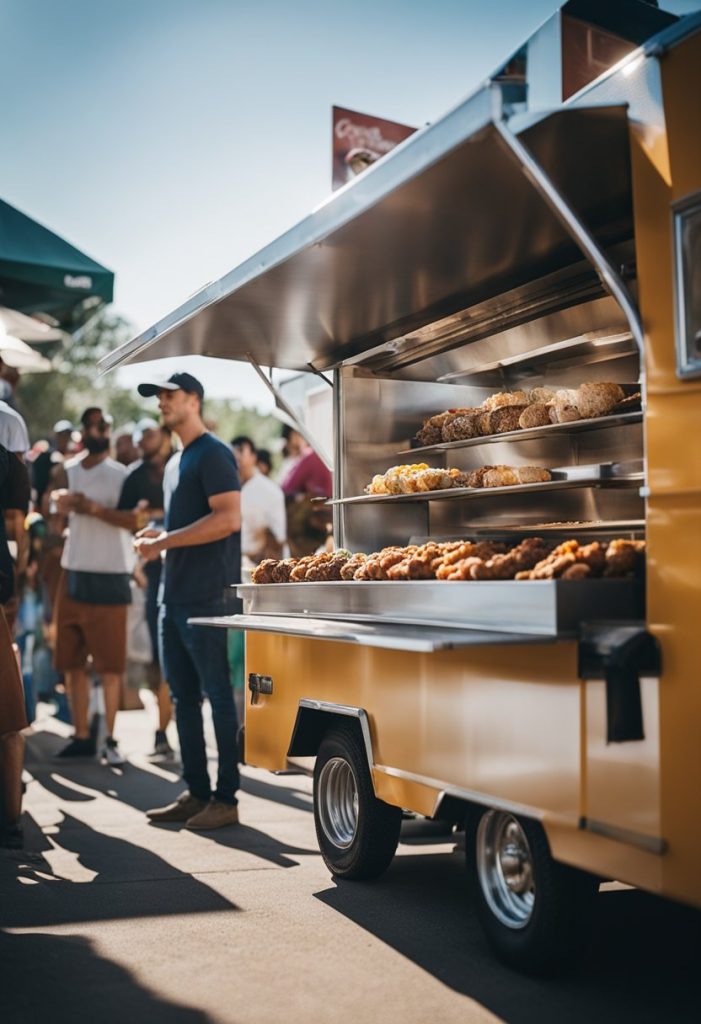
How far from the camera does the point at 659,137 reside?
356cm

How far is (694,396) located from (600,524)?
1.74m

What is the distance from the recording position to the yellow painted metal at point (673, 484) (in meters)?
3.26

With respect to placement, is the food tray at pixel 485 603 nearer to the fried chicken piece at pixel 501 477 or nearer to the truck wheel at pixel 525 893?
the truck wheel at pixel 525 893

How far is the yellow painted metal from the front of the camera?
3.26 metres

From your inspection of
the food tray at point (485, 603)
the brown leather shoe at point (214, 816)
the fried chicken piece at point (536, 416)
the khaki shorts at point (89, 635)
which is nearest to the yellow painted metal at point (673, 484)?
the food tray at point (485, 603)

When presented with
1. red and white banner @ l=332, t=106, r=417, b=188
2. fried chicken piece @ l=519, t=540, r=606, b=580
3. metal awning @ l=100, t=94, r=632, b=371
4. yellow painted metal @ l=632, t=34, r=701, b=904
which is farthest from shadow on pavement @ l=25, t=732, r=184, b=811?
red and white banner @ l=332, t=106, r=417, b=188

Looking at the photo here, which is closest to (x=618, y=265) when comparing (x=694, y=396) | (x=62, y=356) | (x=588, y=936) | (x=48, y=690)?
(x=694, y=396)

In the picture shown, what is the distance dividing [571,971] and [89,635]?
5409 millimetres

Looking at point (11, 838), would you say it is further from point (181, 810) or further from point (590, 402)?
point (590, 402)

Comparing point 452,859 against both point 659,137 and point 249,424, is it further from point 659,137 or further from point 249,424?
point 249,424

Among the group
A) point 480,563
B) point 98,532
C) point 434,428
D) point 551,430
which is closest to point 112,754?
point 98,532

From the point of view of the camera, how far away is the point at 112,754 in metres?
8.23

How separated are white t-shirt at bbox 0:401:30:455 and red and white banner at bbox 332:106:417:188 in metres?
5.09

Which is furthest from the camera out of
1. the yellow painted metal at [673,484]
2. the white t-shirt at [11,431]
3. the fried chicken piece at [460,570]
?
the white t-shirt at [11,431]
